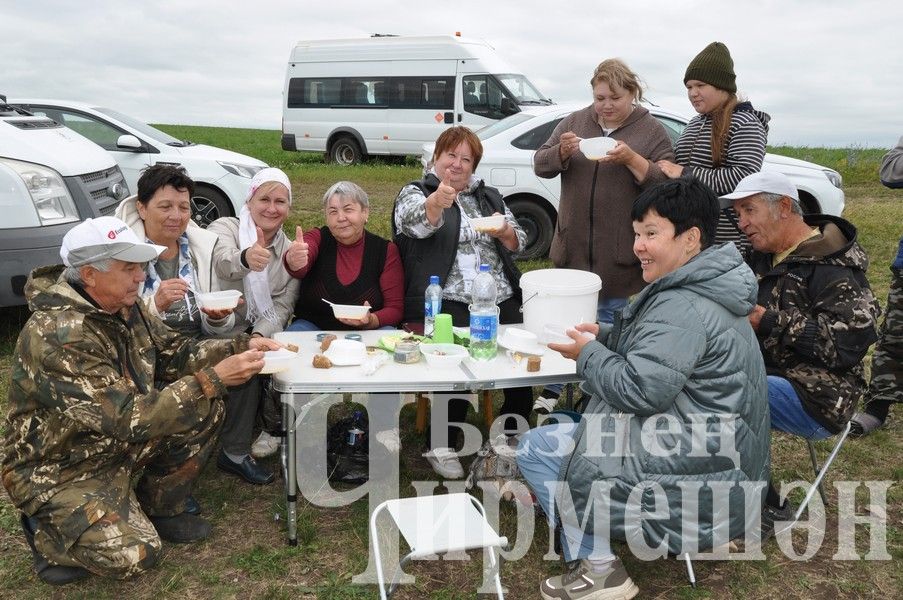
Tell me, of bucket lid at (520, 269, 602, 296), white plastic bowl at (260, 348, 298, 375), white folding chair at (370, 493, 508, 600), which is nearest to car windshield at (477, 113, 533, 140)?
bucket lid at (520, 269, 602, 296)

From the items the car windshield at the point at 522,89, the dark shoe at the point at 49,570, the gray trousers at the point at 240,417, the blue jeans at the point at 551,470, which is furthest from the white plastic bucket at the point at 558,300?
the car windshield at the point at 522,89

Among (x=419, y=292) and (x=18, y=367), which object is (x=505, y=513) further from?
(x=18, y=367)

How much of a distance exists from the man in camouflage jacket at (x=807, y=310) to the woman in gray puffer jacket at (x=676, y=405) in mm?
437

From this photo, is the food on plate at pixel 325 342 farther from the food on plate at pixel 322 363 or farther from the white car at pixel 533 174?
the white car at pixel 533 174

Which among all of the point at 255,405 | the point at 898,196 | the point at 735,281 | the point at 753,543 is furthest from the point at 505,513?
the point at 898,196

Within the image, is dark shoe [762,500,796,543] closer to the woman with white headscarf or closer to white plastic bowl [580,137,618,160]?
white plastic bowl [580,137,618,160]

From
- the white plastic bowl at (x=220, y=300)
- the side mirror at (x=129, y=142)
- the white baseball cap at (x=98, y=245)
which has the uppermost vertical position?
the side mirror at (x=129, y=142)

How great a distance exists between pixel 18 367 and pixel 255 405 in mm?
1190

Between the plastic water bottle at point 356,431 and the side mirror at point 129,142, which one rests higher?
the side mirror at point 129,142

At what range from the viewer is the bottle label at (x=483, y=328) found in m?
3.20

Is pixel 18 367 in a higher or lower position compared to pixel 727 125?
lower

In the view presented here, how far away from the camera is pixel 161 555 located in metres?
3.06

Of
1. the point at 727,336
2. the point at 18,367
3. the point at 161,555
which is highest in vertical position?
the point at 727,336

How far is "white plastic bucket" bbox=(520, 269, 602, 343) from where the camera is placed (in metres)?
3.33
